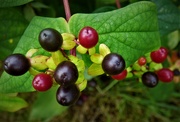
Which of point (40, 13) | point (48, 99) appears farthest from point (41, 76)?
point (48, 99)

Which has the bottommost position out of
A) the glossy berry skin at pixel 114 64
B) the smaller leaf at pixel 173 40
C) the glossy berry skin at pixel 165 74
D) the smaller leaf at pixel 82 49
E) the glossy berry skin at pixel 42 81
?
the smaller leaf at pixel 173 40

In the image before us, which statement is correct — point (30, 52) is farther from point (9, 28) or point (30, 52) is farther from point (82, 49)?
point (9, 28)

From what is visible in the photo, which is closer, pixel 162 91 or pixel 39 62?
pixel 39 62

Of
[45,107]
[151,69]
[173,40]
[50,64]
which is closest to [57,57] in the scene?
[50,64]

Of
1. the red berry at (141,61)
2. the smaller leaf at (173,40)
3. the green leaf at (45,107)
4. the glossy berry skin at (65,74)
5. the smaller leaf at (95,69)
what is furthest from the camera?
the green leaf at (45,107)

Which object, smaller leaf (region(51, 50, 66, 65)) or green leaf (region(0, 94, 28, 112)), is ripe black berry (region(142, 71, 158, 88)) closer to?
smaller leaf (region(51, 50, 66, 65))

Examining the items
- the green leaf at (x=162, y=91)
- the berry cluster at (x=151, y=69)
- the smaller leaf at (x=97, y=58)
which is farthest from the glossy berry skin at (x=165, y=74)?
the green leaf at (x=162, y=91)

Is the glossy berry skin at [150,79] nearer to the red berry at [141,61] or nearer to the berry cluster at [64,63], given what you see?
the red berry at [141,61]
